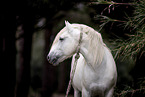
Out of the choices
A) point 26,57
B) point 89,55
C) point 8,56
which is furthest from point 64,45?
point 26,57

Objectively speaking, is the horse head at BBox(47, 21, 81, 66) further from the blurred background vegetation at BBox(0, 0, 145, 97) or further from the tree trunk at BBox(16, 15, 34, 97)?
the tree trunk at BBox(16, 15, 34, 97)

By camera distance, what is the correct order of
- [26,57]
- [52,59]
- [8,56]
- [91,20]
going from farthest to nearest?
[26,57], [91,20], [8,56], [52,59]

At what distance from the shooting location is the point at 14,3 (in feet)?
17.7

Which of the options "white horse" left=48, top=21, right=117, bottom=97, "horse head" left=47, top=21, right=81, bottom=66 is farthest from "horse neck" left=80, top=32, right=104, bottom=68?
"horse head" left=47, top=21, right=81, bottom=66

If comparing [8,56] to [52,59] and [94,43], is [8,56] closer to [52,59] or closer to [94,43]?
[52,59]

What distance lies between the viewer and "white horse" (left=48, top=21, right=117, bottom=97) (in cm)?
295

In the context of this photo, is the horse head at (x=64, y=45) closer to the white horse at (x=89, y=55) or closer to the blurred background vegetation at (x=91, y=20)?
the white horse at (x=89, y=55)

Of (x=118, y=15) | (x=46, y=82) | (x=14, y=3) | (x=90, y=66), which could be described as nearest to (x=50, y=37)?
(x=46, y=82)

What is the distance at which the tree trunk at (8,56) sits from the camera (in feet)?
16.8

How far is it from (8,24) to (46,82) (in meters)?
5.61

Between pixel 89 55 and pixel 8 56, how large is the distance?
9.31 feet

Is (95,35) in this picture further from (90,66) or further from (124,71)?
(124,71)

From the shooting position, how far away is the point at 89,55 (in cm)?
301

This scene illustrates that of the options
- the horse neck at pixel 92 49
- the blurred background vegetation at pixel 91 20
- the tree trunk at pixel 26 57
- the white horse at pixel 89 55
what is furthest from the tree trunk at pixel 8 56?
the horse neck at pixel 92 49
